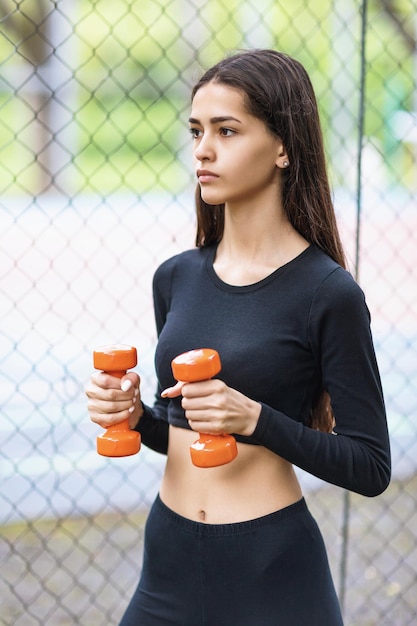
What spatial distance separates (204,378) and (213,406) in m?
0.05

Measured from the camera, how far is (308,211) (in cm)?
176

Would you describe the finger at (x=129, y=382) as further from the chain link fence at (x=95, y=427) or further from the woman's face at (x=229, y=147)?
the chain link fence at (x=95, y=427)

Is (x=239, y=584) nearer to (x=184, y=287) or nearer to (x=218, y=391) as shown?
(x=218, y=391)

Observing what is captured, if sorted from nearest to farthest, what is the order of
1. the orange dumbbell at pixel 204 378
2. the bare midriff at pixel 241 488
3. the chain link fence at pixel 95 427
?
1. the orange dumbbell at pixel 204 378
2. the bare midriff at pixel 241 488
3. the chain link fence at pixel 95 427

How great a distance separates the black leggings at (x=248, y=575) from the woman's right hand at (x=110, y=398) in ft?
0.81

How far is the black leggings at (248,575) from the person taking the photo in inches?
66.7

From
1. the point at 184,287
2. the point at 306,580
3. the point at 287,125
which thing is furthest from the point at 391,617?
the point at 287,125

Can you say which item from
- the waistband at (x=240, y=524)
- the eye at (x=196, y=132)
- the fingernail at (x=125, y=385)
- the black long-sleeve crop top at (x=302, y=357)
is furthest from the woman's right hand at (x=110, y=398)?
the eye at (x=196, y=132)

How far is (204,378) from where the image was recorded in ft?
4.92

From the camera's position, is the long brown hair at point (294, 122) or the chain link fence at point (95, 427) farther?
the chain link fence at point (95, 427)

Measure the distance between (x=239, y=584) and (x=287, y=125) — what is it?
87 cm

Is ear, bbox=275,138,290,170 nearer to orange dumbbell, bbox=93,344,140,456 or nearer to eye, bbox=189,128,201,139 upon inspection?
eye, bbox=189,128,201,139

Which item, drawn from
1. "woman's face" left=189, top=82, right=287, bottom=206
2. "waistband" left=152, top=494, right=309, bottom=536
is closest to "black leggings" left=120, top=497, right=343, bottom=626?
"waistband" left=152, top=494, right=309, bottom=536

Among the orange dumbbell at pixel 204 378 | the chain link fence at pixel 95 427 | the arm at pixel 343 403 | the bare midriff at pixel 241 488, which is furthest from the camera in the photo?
the chain link fence at pixel 95 427
